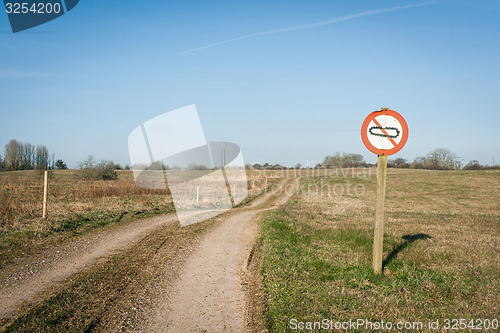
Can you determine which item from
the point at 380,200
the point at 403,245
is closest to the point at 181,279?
the point at 380,200

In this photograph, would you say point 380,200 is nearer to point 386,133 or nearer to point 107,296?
point 386,133

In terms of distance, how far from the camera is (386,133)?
6.12 meters

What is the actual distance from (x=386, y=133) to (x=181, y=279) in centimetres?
504

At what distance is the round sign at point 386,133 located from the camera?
610 cm

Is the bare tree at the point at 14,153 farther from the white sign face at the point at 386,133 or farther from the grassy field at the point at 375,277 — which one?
the white sign face at the point at 386,133

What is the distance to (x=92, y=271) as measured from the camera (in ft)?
23.1

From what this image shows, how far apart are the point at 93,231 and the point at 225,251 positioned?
591cm

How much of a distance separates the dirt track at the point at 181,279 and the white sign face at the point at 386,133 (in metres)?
3.83

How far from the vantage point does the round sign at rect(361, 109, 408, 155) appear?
6098mm

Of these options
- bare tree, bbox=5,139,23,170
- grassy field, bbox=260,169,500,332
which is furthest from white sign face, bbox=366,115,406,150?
bare tree, bbox=5,139,23,170

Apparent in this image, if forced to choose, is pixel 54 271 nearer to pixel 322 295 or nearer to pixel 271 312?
pixel 271 312

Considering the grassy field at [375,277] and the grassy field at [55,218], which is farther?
the grassy field at [55,218]

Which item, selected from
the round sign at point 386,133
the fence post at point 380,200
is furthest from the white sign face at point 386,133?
the fence post at point 380,200

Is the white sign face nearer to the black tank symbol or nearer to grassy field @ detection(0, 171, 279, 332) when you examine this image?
the black tank symbol
